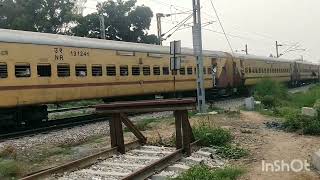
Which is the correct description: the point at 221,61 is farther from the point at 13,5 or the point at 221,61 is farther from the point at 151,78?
the point at 13,5

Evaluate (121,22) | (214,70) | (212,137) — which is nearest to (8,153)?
(212,137)

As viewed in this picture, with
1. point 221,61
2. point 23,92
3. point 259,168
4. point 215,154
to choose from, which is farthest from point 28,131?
point 221,61

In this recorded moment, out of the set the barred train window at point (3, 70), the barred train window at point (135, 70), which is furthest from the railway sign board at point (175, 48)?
the barred train window at point (135, 70)

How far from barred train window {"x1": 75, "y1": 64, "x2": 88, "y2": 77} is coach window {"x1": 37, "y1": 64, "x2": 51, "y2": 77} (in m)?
1.47

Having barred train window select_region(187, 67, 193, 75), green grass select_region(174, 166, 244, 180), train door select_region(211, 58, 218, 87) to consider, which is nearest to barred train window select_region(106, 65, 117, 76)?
barred train window select_region(187, 67, 193, 75)

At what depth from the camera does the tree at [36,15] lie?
45562mm

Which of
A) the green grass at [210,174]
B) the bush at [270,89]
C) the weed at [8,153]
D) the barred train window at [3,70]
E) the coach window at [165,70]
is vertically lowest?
the green grass at [210,174]

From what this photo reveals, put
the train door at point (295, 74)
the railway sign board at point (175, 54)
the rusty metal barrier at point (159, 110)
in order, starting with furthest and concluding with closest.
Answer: the train door at point (295, 74)
the railway sign board at point (175, 54)
the rusty metal barrier at point (159, 110)

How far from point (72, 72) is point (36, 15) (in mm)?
31347

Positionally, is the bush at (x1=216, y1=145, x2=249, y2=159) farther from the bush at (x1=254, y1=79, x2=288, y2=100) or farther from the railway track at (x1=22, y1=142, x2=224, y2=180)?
the bush at (x1=254, y1=79, x2=288, y2=100)

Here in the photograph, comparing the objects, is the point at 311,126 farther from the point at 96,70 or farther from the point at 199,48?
the point at 96,70

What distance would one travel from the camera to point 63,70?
1722cm

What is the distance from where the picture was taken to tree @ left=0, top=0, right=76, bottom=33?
45562mm

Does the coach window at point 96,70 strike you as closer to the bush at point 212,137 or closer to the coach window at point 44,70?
the coach window at point 44,70
